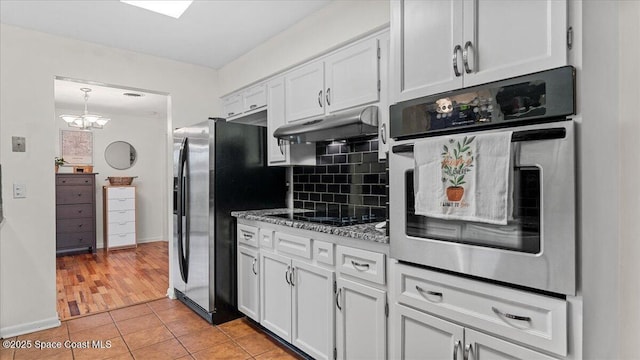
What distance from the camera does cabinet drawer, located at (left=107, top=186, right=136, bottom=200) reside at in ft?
19.3

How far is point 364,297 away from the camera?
6.05 feet

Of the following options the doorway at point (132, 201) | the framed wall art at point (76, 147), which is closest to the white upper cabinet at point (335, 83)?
the doorway at point (132, 201)

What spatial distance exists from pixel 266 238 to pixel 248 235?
11.1 inches

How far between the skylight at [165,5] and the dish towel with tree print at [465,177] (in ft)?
6.78

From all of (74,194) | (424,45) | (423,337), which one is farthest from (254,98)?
(74,194)

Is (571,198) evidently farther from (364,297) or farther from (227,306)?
(227,306)

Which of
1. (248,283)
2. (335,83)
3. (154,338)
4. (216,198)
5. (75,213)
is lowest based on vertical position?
(154,338)

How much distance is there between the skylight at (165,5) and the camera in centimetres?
251

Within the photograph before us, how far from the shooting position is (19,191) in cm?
280

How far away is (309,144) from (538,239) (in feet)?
6.90

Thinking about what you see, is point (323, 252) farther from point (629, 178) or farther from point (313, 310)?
point (629, 178)

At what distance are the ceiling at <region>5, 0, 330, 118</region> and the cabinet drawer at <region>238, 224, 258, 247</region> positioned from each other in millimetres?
1627

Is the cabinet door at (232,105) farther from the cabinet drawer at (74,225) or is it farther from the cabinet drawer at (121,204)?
the cabinet drawer at (74,225)

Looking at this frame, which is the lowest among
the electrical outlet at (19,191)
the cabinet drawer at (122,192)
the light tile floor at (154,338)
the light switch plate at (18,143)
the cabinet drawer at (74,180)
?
the light tile floor at (154,338)
